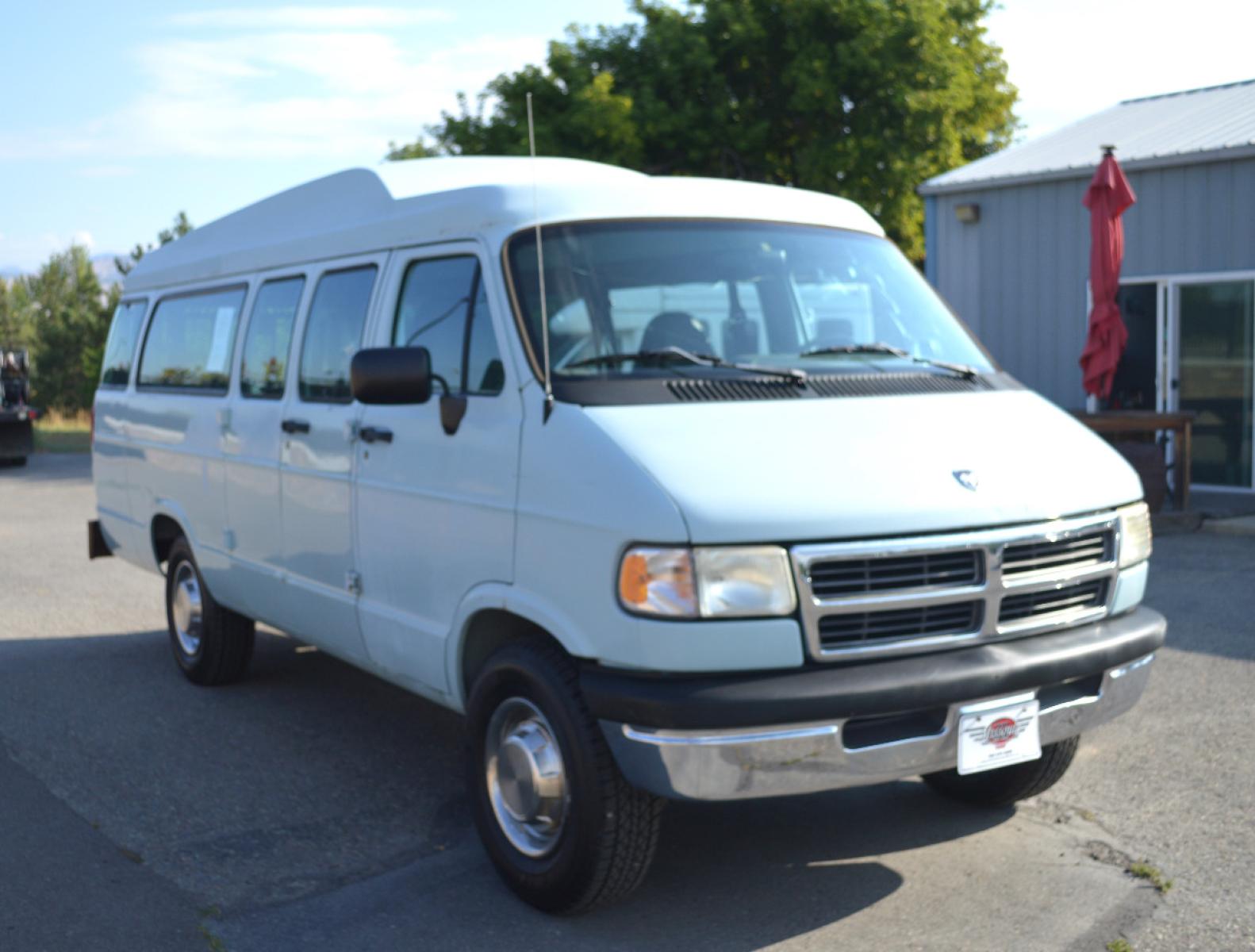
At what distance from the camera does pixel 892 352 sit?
4.85 metres

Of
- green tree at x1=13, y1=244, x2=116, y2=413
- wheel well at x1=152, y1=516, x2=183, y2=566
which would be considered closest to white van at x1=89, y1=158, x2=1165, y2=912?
wheel well at x1=152, y1=516, x2=183, y2=566

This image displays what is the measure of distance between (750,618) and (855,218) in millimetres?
2314

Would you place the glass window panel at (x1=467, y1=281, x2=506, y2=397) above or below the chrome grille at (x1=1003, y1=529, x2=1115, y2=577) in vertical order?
above

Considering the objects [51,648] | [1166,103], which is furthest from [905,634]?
[1166,103]

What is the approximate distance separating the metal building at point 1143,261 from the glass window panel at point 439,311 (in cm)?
1157

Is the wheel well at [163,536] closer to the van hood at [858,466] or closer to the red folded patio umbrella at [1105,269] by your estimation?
the van hood at [858,466]

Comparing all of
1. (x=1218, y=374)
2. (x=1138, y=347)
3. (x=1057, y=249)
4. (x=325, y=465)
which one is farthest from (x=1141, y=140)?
(x=325, y=465)

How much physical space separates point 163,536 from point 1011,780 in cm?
477

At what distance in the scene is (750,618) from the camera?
12.3 feet

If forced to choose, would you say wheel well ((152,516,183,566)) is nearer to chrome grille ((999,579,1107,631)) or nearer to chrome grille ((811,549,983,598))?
chrome grille ((811,549,983,598))

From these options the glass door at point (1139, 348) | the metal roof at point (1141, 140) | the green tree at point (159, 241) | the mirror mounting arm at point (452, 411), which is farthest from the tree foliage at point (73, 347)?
the mirror mounting arm at point (452, 411)

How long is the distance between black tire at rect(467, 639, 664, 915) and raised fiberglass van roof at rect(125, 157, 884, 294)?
1434 millimetres

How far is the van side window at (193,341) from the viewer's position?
269 inches

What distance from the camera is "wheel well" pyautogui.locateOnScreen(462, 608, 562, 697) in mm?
4438
